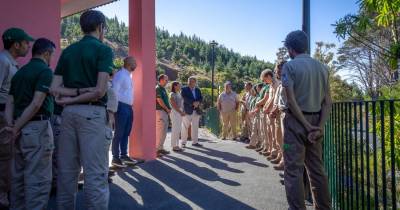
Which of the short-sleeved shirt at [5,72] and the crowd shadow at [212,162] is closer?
the short-sleeved shirt at [5,72]

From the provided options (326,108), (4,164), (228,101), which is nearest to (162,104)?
(228,101)

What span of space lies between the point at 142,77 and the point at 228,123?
20.8ft

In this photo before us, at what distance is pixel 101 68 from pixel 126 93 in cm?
399

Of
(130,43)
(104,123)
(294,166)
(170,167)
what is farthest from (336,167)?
(130,43)

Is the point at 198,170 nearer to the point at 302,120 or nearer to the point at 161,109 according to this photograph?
the point at 161,109

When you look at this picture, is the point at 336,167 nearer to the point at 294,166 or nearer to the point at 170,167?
the point at 294,166

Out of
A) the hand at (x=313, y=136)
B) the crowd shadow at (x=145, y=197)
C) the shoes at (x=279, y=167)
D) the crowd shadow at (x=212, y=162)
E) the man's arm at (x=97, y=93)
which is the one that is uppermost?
the man's arm at (x=97, y=93)

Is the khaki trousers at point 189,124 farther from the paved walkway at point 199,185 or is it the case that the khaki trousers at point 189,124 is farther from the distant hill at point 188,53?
the distant hill at point 188,53

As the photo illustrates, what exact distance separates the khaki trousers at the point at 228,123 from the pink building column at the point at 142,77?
5.45 meters

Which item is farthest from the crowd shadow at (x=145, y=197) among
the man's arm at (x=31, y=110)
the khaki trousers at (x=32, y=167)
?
the man's arm at (x=31, y=110)

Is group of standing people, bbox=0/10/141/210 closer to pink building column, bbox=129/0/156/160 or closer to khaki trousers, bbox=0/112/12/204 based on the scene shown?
khaki trousers, bbox=0/112/12/204

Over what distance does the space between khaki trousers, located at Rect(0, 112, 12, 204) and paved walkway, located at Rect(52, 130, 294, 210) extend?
2.75ft

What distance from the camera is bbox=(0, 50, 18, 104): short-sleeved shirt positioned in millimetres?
4109

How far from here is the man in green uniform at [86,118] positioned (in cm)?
318
